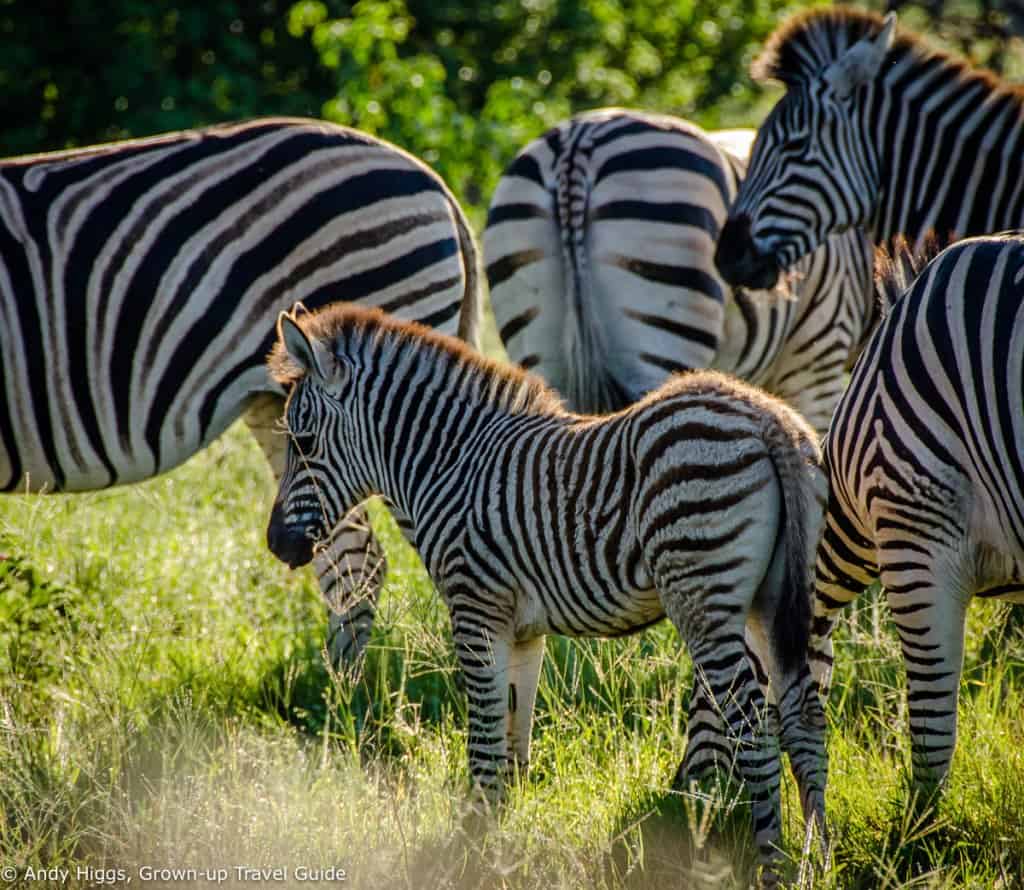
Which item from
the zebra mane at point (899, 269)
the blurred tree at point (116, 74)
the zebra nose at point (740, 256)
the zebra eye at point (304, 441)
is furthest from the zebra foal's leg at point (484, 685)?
the blurred tree at point (116, 74)

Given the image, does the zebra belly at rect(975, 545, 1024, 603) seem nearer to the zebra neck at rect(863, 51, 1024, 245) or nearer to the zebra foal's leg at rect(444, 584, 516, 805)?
the zebra foal's leg at rect(444, 584, 516, 805)

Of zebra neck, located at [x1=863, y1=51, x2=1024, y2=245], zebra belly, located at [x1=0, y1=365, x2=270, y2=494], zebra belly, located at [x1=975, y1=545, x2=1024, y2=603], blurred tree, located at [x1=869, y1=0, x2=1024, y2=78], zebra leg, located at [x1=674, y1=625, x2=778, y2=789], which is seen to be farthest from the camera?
blurred tree, located at [x1=869, y1=0, x2=1024, y2=78]

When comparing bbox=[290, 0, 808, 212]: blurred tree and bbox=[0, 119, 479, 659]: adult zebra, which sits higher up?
bbox=[290, 0, 808, 212]: blurred tree

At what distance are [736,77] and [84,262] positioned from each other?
43.5ft

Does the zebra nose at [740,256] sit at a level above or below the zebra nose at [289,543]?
above

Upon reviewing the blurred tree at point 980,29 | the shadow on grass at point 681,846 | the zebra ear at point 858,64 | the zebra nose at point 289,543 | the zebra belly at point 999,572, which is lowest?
the shadow on grass at point 681,846

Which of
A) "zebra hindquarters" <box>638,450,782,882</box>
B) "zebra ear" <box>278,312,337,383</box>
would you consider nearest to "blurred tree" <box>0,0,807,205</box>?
"zebra ear" <box>278,312,337,383</box>

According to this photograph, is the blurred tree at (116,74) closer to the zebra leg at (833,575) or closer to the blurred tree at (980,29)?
the blurred tree at (980,29)

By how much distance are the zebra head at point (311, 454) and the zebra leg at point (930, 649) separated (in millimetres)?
2010

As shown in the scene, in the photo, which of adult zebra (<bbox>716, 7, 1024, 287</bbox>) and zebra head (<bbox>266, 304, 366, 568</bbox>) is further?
adult zebra (<bbox>716, 7, 1024, 287</bbox>)

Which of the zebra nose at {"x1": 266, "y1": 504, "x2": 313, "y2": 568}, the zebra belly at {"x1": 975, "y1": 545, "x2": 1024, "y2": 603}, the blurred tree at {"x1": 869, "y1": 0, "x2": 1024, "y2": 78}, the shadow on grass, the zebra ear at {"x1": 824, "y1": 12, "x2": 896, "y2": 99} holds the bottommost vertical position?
the shadow on grass

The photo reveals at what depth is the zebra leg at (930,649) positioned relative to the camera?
3.90 m

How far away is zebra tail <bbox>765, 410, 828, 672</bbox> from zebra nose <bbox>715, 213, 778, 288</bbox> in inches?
102

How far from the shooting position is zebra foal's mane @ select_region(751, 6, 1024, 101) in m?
6.27
